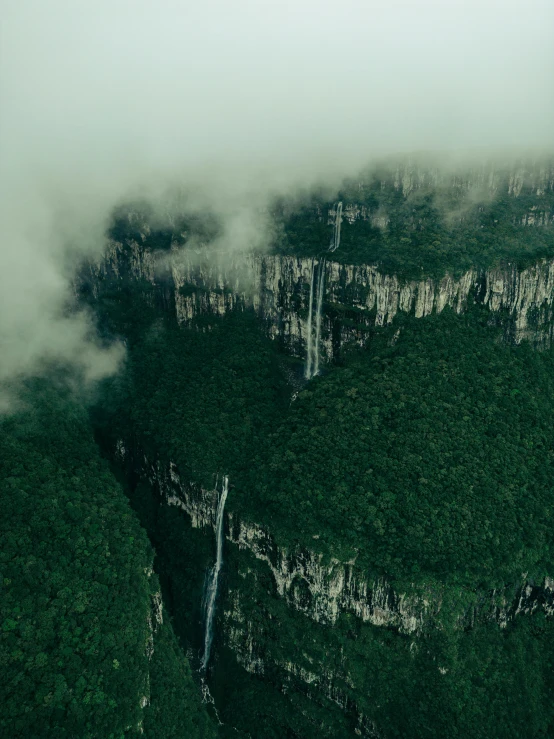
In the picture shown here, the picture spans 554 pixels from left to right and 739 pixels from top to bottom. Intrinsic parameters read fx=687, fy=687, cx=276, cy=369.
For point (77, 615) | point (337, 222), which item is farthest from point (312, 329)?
point (77, 615)

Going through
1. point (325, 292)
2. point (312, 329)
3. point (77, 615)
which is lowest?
point (77, 615)

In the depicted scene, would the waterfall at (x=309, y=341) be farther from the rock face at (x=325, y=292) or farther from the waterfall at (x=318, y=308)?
the waterfall at (x=318, y=308)

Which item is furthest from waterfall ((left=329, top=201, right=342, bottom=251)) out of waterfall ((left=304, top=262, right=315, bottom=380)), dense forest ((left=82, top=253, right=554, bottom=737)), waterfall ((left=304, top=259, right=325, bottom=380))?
dense forest ((left=82, top=253, right=554, bottom=737))

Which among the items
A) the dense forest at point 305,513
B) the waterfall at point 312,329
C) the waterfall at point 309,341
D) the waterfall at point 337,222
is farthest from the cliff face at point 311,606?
the waterfall at point 337,222

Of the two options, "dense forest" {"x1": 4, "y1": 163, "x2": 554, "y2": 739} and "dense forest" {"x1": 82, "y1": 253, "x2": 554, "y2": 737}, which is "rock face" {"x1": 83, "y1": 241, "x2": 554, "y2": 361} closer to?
"dense forest" {"x1": 4, "y1": 163, "x2": 554, "y2": 739}

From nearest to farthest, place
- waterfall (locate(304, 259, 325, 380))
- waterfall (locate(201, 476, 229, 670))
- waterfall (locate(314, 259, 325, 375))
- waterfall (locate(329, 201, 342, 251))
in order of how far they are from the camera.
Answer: waterfall (locate(201, 476, 229, 670))
waterfall (locate(314, 259, 325, 375))
waterfall (locate(304, 259, 325, 380))
waterfall (locate(329, 201, 342, 251))

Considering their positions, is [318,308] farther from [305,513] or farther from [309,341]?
[305,513]
